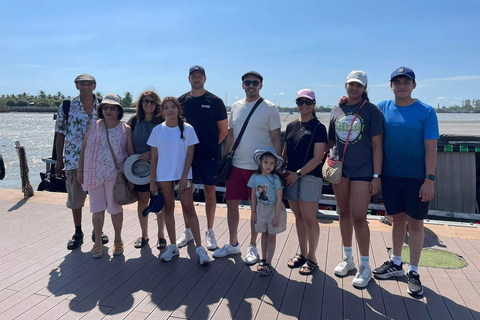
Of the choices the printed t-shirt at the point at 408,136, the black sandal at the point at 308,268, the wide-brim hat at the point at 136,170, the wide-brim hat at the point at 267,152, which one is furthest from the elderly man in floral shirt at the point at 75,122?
the printed t-shirt at the point at 408,136

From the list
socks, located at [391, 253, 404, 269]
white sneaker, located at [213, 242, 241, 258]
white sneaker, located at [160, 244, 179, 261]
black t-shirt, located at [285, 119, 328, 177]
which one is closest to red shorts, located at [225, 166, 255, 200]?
black t-shirt, located at [285, 119, 328, 177]

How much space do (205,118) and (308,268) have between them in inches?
77.7

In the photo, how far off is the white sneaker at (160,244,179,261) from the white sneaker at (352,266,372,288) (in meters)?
1.92

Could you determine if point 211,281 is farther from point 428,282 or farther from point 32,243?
point 32,243

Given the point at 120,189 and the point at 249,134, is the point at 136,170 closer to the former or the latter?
the point at 120,189

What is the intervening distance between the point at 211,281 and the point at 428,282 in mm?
2097

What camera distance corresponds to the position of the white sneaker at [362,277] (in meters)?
3.33

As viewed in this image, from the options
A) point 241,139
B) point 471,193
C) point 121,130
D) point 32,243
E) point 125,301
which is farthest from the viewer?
point 471,193

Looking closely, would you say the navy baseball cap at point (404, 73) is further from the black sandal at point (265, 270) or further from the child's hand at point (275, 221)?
the black sandal at point (265, 270)

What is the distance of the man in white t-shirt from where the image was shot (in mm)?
3721

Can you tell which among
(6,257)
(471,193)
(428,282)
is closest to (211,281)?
(428,282)

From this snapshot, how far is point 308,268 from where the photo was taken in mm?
3611

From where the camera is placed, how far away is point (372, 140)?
10.6 ft

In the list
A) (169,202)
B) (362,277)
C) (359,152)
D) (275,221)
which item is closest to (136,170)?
(169,202)
